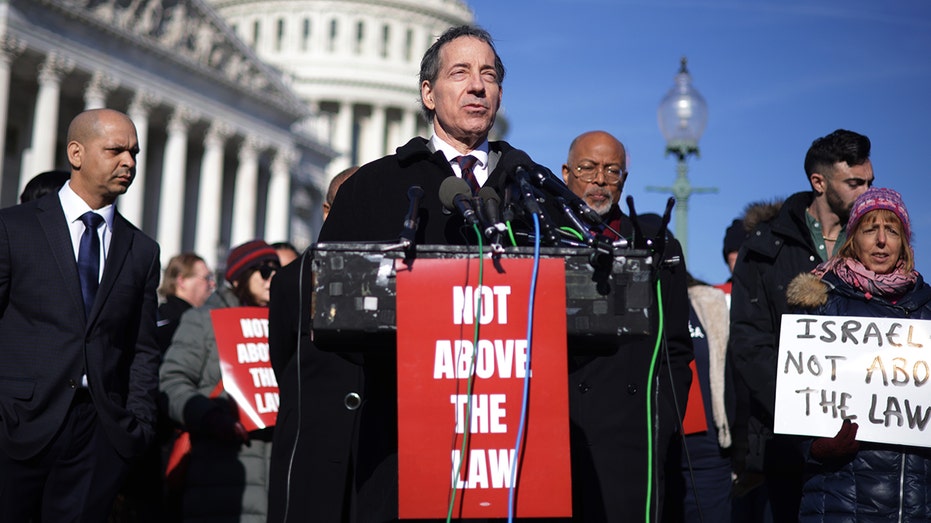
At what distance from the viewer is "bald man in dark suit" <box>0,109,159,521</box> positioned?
4.54 m

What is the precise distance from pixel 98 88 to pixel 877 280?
37.8m

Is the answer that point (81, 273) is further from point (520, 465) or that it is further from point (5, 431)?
point (520, 465)

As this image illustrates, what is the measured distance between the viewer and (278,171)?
5228 cm

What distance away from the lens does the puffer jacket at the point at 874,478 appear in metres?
4.49

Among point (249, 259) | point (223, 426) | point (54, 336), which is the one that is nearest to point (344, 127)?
point (249, 259)

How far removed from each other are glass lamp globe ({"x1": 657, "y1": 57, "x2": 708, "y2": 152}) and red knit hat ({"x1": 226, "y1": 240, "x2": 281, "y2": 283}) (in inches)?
227

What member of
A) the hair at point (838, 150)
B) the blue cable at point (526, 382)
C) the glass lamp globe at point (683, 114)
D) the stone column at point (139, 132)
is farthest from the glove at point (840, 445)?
the stone column at point (139, 132)

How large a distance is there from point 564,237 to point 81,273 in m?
2.69

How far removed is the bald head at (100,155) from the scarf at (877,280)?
10.8 ft

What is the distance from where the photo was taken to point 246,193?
49.2 meters

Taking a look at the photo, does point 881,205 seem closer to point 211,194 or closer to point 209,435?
point 209,435

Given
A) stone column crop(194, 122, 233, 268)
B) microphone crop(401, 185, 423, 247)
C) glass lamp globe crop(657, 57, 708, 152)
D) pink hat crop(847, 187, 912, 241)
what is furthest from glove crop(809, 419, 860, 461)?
stone column crop(194, 122, 233, 268)

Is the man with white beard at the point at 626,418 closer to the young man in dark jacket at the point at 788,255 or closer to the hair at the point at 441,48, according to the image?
the hair at the point at 441,48

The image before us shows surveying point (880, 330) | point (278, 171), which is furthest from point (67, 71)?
point (880, 330)
